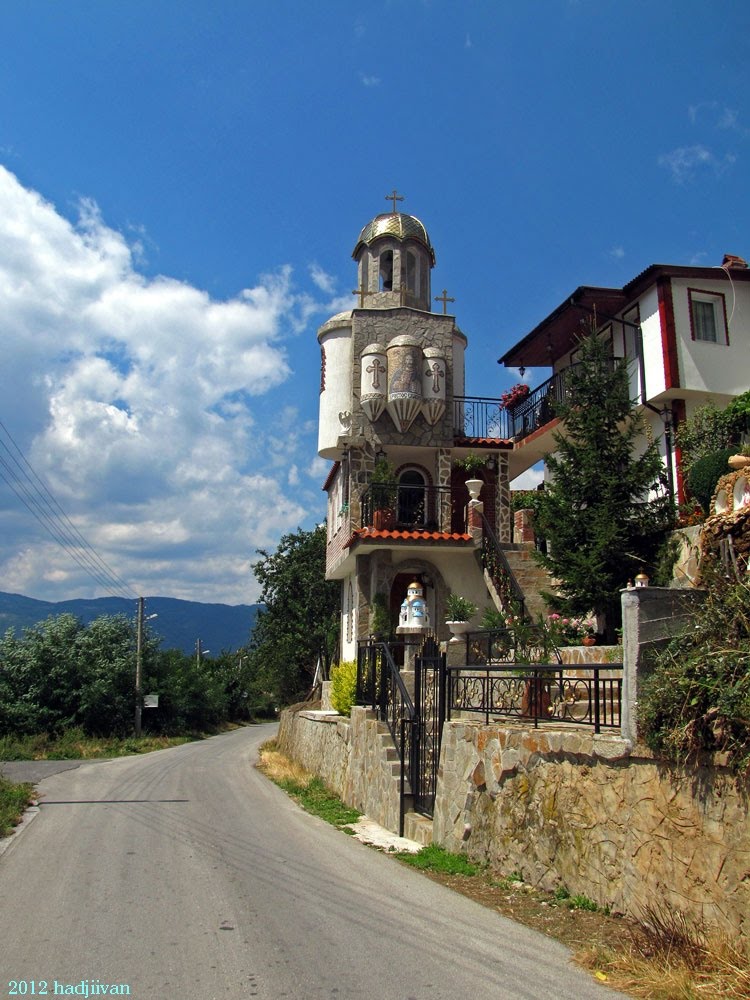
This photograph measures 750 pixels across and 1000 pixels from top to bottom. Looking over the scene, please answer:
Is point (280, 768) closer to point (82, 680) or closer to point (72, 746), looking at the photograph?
point (72, 746)

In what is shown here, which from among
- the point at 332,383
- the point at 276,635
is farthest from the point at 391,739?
the point at 276,635

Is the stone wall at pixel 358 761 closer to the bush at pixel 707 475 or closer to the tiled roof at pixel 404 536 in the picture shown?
the tiled roof at pixel 404 536

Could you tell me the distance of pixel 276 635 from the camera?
4750 cm

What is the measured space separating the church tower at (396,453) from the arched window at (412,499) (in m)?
0.03

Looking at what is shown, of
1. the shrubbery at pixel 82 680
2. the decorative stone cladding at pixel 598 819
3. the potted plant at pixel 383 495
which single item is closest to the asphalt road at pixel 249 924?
the decorative stone cladding at pixel 598 819

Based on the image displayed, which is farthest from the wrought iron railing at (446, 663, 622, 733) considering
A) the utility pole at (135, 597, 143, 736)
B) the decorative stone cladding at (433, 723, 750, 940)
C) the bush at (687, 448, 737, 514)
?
the utility pole at (135, 597, 143, 736)

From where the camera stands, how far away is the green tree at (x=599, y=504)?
1480cm

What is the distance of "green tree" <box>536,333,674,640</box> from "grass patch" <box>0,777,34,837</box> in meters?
10.1

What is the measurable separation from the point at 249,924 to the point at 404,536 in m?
13.4

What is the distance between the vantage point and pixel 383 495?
20953 mm

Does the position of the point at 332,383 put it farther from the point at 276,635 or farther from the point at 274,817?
the point at 276,635

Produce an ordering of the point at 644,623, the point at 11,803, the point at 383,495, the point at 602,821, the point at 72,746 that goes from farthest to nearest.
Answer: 1. the point at 72,746
2. the point at 383,495
3. the point at 11,803
4. the point at 602,821
5. the point at 644,623

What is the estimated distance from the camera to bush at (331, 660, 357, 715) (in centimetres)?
Result: 1977

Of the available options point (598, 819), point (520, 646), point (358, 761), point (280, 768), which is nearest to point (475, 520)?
point (520, 646)
